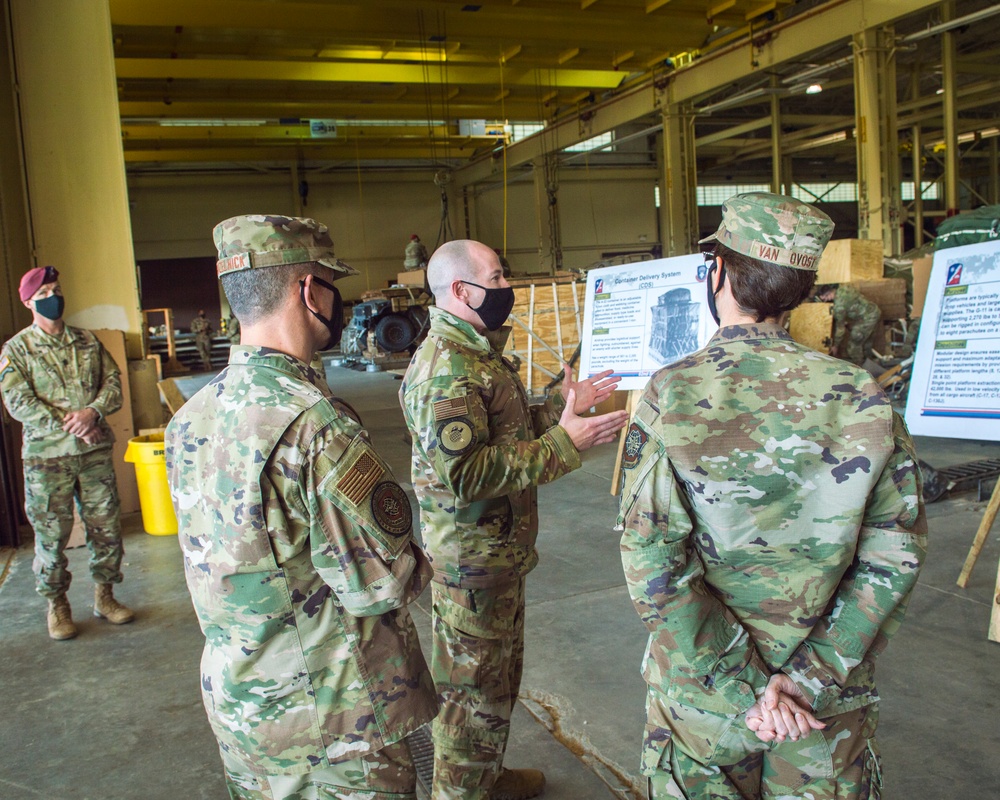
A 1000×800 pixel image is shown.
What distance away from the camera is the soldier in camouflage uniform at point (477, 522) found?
2211mm

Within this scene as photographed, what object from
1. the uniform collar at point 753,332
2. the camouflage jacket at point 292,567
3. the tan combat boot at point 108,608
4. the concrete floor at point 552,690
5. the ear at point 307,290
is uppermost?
the ear at point 307,290

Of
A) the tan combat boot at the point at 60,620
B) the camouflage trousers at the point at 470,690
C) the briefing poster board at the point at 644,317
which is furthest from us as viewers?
the briefing poster board at the point at 644,317

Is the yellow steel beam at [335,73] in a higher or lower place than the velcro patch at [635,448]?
higher

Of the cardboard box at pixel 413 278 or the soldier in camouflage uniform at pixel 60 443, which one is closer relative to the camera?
the soldier in camouflage uniform at pixel 60 443

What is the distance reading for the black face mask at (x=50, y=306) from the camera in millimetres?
4340

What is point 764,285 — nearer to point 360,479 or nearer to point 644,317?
point 360,479

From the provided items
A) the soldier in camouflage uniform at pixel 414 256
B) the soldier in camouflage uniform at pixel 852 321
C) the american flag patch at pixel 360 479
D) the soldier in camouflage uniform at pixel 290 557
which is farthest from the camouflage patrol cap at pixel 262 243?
the soldier in camouflage uniform at pixel 414 256

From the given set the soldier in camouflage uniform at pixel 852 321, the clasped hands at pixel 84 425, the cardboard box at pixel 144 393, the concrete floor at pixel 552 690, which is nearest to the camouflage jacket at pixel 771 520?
the concrete floor at pixel 552 690

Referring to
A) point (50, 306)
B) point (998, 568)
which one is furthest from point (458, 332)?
point (50, 306)

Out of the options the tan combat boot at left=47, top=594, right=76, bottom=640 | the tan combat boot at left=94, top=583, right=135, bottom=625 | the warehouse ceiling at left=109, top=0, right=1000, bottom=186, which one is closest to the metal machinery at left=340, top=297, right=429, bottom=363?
the warehouse ceiling at left=109, top=0, right=1000, bottom=186

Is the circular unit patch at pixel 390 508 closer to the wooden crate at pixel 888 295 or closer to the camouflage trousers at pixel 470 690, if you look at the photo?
the camouflage trousers at pixel 470 690

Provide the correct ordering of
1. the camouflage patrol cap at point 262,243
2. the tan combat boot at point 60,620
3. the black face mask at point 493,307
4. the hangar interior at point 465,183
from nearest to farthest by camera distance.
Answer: the camouflage patrol cap at point 262,243, the black face mask at point 493,307, the hangar interior at point 465,183, the tan combat boot at point 60,620

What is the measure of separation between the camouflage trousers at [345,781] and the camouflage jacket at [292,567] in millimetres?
25

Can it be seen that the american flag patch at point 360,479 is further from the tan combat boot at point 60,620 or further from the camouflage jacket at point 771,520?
the tan combat boot at point 60,620
